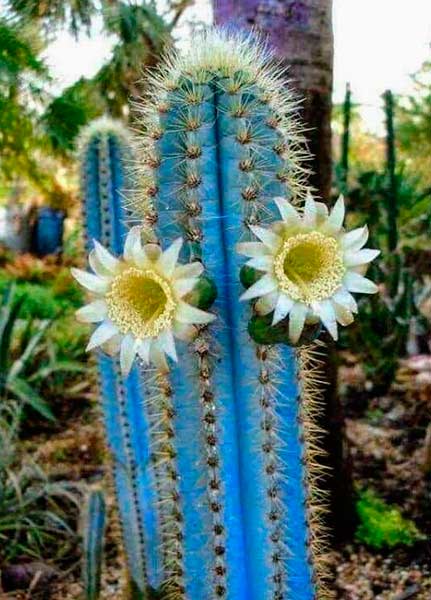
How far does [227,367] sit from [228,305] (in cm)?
10

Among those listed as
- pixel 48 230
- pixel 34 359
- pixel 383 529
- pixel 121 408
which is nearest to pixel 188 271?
pixel 121 408

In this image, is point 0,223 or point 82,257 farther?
point 0,223

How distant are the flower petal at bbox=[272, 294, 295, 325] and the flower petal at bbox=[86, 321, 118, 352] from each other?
253mm

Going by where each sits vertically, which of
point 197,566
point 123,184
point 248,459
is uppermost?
point 123,184

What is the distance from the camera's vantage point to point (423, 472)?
322 centimetres

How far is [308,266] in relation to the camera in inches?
55.4

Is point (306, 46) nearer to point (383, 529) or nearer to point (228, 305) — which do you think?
point (228, 305)

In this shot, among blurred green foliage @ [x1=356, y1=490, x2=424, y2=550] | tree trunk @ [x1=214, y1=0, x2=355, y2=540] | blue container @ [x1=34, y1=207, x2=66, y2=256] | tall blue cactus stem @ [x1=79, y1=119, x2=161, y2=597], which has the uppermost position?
blue container @ [x1=34, y1=207, x2=66, y2=256]

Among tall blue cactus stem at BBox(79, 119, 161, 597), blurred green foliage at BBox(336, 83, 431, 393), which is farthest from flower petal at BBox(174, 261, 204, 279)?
blurred green foliage at BBox(336, 83, 431, 393)

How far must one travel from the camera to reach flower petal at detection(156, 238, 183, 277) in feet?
4.48

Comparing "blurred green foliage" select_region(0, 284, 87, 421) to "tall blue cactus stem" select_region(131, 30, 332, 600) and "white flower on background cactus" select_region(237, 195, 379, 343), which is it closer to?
"tall blue cactus stem" select_region(131, 30, 332, 600)

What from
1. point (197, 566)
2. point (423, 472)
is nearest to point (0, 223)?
point (423, 472)

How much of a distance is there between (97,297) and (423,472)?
82.2 inches

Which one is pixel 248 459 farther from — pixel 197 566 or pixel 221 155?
pixel 221 155
